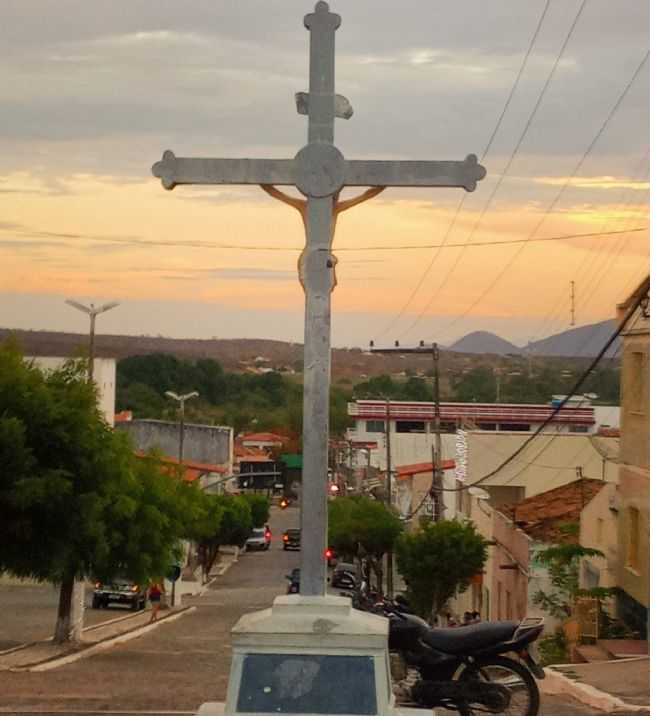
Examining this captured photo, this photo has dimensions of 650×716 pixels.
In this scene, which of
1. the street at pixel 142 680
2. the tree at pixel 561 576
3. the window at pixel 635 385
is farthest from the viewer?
the tree at pixel 561 576

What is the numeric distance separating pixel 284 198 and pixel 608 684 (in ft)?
28.5

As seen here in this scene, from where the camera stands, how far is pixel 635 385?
82.7 feet

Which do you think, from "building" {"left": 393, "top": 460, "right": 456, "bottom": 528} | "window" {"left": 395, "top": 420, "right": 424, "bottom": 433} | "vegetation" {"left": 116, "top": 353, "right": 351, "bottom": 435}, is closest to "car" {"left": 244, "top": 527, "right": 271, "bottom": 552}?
"window" {"left": 395, "top": 420, "right": 424, "bottom": 433}

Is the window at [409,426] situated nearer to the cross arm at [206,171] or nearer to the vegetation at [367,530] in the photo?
the vegetation at [367,530]

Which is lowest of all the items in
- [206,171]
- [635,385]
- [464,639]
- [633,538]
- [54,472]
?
[464,639]

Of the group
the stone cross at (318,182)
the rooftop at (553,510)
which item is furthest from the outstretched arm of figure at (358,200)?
the rooftop at (553,510)

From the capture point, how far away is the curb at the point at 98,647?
61.6ft

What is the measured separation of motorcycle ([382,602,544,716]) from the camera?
10.7m

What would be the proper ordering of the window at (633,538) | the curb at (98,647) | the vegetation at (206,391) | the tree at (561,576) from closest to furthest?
the curb at (98,647) < the window at (633,538) < the tree at (561,576) < the vegetation at (206,391)

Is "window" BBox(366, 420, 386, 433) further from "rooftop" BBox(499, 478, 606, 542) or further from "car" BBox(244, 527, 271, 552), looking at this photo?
"rooftop" BBox(499, 478, 606, 542)

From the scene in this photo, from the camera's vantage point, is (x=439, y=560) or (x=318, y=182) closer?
(x=318, y=182)

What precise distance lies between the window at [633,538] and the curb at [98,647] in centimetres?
884

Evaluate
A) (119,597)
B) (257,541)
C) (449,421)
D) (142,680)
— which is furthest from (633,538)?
(257,541)

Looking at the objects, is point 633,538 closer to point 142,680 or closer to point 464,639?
point 142,680
